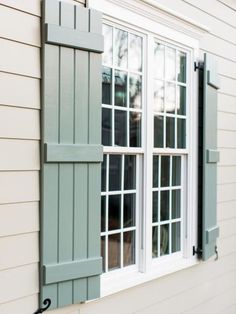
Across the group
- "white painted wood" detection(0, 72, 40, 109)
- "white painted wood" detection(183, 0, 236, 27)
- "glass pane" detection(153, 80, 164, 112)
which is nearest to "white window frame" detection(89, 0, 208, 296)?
"glass pane" detection(153, 80, 164, 112)

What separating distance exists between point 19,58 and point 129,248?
57.9 inches

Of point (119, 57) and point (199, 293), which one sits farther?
point (199, 293)

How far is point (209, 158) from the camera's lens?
334cm

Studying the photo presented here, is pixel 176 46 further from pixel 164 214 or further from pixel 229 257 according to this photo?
pixel 229 257

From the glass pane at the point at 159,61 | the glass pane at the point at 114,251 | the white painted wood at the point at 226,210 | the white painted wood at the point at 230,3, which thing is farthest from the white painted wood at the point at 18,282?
the white painted wood at the point at 230,3

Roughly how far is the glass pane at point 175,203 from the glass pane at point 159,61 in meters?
0.91

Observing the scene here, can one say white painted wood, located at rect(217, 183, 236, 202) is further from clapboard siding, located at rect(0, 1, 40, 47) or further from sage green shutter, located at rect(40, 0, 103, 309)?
clapboard siding, located at rect(0, 1, 40, 47)

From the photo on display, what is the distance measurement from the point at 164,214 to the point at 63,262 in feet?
3.59

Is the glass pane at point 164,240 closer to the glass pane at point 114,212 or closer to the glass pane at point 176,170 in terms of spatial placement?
the glass pane at point 176,170

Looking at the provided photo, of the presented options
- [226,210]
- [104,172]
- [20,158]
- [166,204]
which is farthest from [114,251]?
[226,210]

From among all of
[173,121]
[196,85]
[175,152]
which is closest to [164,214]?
[175,152]

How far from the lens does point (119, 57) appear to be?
9.04 ft

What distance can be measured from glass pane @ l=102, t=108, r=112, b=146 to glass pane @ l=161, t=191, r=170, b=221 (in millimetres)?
711

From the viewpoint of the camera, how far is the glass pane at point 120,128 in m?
2.74
